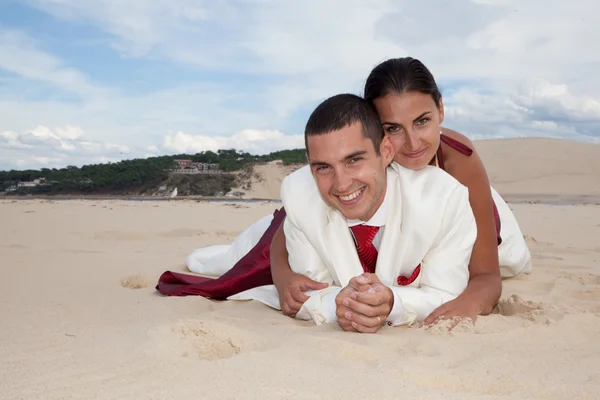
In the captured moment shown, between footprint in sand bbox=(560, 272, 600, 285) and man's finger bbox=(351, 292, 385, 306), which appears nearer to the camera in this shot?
man's finger bbox=(351, 292, 385, 306)

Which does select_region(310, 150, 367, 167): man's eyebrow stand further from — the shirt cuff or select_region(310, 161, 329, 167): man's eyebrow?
the shirt cuff

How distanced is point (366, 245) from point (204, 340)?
1268 millimetres

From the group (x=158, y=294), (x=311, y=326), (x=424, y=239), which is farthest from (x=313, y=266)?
(x=158, y=294)

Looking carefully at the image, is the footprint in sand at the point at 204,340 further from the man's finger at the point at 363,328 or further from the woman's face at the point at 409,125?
the woman's face at the point at 409,125

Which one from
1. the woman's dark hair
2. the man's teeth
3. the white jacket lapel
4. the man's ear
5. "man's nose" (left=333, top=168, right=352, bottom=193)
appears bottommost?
the white jacket lapel

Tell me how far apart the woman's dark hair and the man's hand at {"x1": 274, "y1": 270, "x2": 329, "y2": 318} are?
115 cm

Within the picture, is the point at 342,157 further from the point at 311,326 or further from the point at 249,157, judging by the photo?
the point at 249,157

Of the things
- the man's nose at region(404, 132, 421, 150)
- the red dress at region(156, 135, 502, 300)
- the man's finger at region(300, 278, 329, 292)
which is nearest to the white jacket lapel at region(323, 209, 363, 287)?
the man's finger at region(300, 278, 329, 292)

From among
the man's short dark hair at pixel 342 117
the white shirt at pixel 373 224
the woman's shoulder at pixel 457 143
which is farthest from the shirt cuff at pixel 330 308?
the woman's shoulder at pixel 457 143

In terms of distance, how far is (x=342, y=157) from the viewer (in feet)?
8.91

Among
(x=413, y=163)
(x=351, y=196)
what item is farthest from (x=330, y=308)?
(x=413, y=163)

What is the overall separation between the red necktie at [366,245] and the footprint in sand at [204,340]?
102cm

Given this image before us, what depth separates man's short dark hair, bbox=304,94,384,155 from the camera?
2.74 meters

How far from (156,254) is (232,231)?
8.77ft
